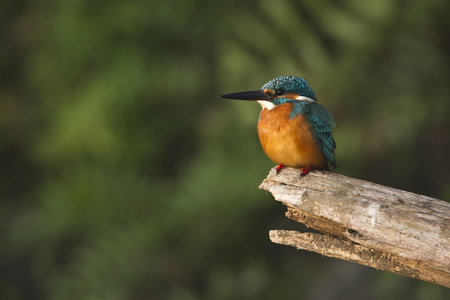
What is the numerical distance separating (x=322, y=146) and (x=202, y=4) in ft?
6.87

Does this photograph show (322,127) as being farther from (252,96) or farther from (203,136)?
(203,136)

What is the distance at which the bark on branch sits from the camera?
145 cm

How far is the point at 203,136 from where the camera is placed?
386 centimetres

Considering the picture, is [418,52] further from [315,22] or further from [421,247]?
[421,247]

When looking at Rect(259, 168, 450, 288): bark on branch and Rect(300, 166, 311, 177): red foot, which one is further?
Rect(300, 166, 311, 177): red foot

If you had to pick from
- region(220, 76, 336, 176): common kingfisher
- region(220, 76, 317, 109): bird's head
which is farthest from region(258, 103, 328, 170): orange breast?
region(220, 76, 317, 109): bird's head

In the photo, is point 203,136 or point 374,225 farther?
point 203,136

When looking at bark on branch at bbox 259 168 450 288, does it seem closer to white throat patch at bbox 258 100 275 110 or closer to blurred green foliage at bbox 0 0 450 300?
white throat patch at bbox 258 100 275 110

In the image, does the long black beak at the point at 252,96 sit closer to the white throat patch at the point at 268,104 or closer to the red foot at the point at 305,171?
the white throat patch at the point at 268,104

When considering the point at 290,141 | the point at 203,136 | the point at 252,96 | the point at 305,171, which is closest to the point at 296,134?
the point at 290,141

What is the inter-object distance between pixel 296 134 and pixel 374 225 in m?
0.46

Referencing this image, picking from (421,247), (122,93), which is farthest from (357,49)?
(421,247)

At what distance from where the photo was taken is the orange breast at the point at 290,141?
181 cm

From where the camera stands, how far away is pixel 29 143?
14.8 ft
